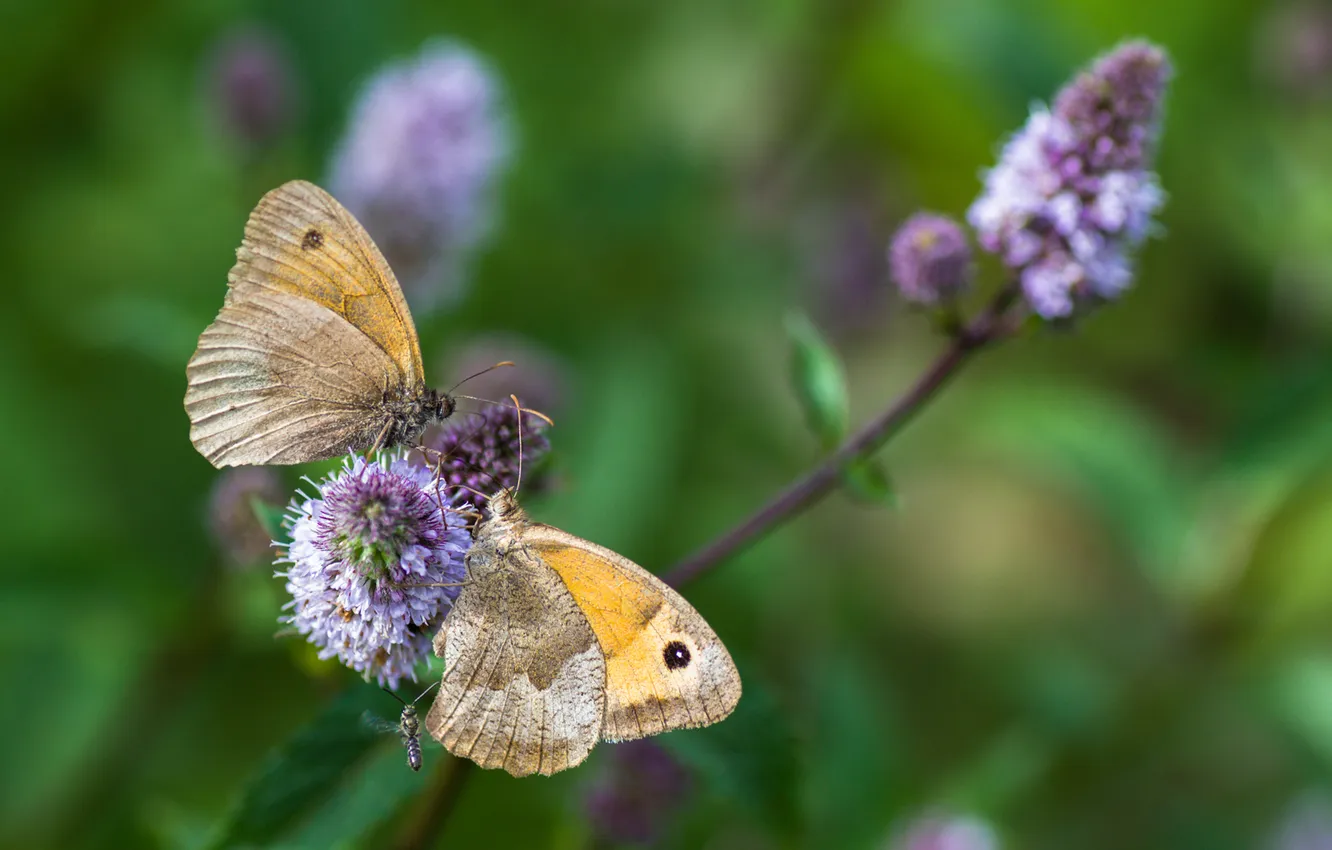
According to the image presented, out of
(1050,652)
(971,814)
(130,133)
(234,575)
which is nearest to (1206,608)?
(1050,652)

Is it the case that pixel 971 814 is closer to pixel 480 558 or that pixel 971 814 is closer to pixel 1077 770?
pixel 1077 770

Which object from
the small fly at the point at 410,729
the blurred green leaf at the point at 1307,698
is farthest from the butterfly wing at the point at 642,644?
the blurred green leaf at the point at 1307,698

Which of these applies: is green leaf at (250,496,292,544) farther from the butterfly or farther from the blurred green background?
the blurred green background

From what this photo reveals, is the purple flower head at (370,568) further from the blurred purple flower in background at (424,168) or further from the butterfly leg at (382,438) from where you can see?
the blurred purple flower in background at (424,168)

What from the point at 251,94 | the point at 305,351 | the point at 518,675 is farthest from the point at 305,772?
the point at 251,94

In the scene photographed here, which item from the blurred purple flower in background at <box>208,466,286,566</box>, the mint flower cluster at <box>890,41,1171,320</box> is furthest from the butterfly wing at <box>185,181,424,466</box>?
the mint flower cluster at <box>890,41,1171,320</box>

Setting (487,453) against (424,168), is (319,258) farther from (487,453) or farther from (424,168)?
(424,168)
